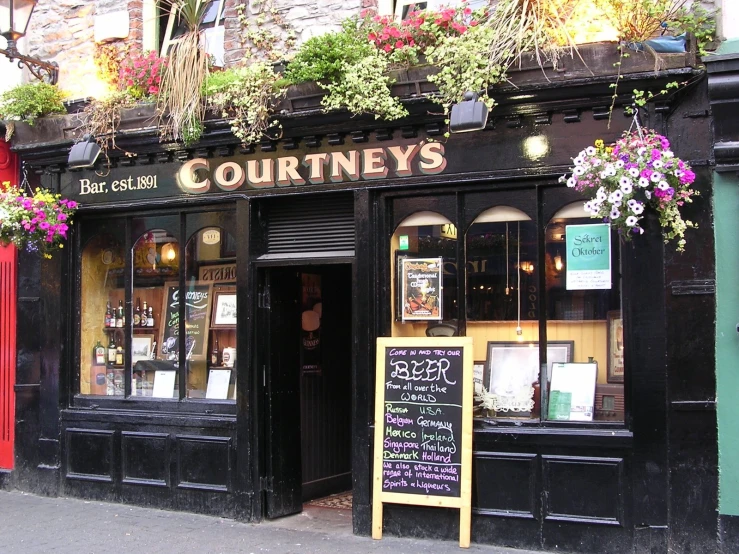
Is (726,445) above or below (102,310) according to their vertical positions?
below

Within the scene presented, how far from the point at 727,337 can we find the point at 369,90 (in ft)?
11.4

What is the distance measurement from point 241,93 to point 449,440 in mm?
3666

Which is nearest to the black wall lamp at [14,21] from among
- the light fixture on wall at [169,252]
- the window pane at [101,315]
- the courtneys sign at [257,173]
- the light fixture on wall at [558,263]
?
the courtneys sign at [257,173]

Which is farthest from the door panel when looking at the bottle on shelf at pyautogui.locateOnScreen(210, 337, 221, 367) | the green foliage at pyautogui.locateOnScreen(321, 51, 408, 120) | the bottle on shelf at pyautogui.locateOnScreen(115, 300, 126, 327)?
the green foliage at pyautogui.locateOnScreen(321, 51, 408, 120)

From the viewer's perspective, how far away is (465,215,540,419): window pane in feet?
23.3

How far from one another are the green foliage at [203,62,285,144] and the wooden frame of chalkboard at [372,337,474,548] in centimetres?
230

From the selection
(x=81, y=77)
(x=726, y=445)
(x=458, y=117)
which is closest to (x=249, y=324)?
(x=458, y=117)

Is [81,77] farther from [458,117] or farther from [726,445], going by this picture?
[726,445]

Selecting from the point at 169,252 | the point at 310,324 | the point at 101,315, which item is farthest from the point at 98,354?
the point at 310,324

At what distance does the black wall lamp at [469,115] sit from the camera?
6.51 metres

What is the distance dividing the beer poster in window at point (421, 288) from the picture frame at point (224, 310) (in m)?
1.90

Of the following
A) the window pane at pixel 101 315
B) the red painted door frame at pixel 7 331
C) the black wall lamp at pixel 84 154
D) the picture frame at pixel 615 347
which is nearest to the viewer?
the picture frame at pixel 615 347

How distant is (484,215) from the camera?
7246 mm

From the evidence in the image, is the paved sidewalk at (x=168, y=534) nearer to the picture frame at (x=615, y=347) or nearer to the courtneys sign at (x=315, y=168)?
the picture frame at (x=615, y=347)
